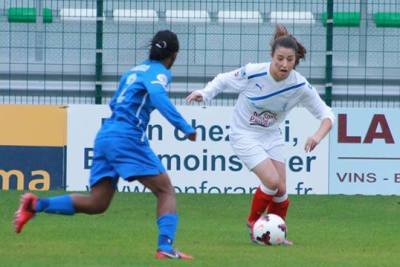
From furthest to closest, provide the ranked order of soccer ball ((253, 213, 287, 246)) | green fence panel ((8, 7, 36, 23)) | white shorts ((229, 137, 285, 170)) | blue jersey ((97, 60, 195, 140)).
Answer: green fence panel ((8, 7, 36, 23)) < white shorts ((229, 137, 285, 170)) < soccer ball ((253, 213, 287, 246)) < blue jersey ((97, 60, 195, 140))

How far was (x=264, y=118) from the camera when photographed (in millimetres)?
11836

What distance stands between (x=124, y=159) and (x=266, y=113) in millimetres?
2380

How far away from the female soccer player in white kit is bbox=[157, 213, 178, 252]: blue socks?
5.72ft

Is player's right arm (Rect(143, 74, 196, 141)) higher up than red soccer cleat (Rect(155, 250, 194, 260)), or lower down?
higher up

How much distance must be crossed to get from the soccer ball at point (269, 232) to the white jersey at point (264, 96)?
935 mm

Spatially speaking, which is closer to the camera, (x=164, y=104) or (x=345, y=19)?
(x=164, y=104)

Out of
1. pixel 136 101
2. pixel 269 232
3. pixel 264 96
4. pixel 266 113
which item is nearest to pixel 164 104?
pixel 136 101

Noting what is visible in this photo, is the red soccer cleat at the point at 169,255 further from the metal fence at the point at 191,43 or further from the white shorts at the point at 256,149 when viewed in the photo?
the metal fence at the point at 191,43

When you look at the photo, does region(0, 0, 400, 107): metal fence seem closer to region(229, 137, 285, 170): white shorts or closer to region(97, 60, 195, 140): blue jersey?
region(229, 137, 285, 170): white shorts

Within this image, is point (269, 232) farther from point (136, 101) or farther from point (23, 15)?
point (23, 15)

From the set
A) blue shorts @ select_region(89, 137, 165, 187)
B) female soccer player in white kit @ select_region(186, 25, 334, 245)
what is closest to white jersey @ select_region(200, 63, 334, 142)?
female soccer player in white kit @ select_region(186, 25, 334, 245)

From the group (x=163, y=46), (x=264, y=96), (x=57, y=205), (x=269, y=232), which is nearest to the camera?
(x=163, y=46)

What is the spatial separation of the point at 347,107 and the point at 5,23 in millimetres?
4676

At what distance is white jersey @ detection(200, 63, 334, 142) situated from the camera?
11.7 m
